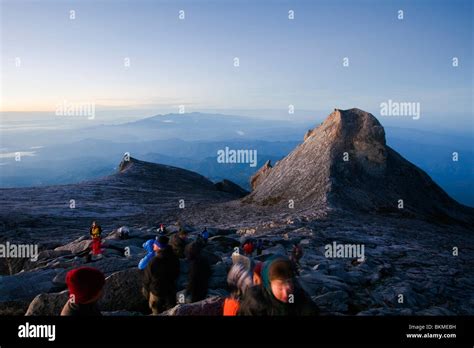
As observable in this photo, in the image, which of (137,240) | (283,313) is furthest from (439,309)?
(137,240)

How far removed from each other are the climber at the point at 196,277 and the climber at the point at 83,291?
425 centimetres

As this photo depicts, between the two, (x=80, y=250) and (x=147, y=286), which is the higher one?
(x=147, y=286)

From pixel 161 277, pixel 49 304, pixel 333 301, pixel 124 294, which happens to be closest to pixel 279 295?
pixel 161 277

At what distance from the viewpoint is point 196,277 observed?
10234 millimetres

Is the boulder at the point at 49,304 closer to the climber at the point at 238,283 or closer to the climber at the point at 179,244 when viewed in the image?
the climber at the point at 179,244

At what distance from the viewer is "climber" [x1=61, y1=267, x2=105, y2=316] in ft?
19.7

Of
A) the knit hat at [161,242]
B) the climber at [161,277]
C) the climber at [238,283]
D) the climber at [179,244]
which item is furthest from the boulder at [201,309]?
the climber at [179,244]

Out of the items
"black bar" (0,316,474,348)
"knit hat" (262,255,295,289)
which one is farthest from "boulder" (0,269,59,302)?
"knit hat" (262,255,295,289)

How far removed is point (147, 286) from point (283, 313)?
5.19 m

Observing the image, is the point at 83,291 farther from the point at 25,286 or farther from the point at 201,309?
the point at 25,286

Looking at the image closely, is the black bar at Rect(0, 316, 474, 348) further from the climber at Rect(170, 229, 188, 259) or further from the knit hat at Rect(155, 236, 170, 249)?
the climber at Rect(170, 229, 188, 259)

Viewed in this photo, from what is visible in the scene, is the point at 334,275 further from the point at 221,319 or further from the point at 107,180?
the point at 107,180

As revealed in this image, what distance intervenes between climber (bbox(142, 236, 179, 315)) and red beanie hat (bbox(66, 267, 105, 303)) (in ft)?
11.2

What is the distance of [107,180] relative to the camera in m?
62.2
